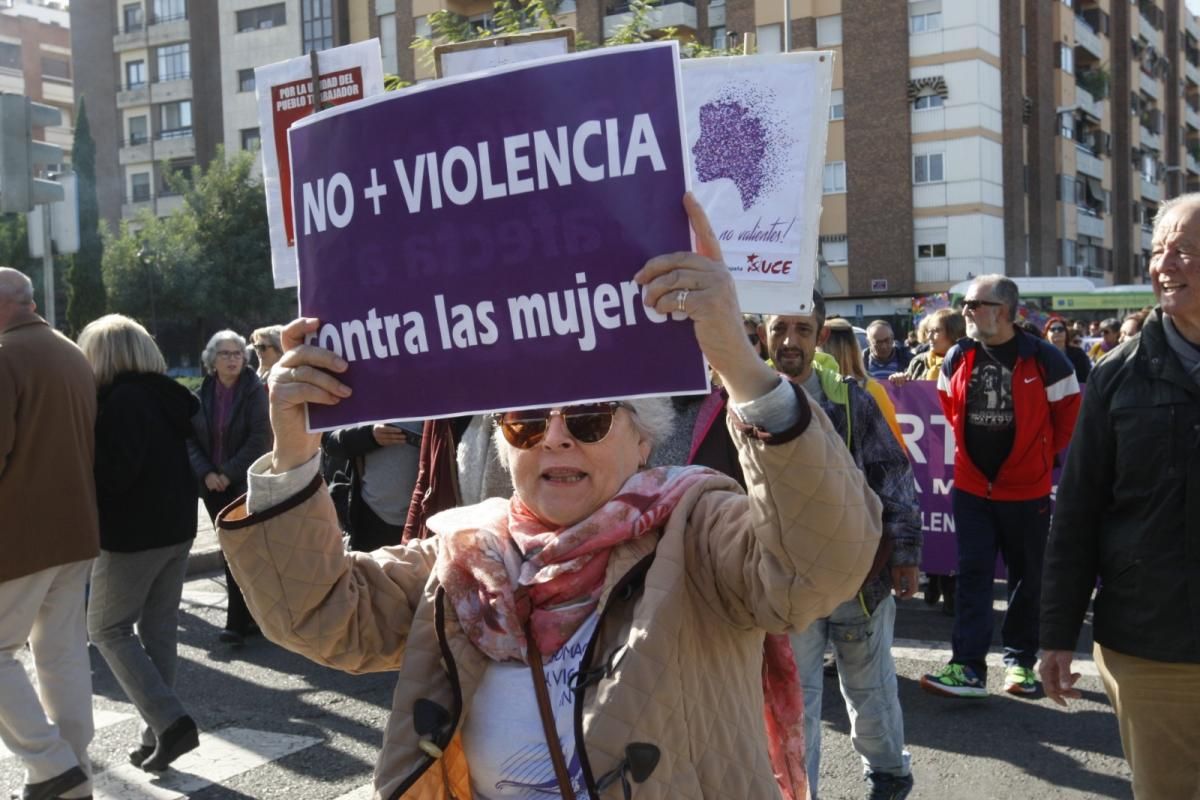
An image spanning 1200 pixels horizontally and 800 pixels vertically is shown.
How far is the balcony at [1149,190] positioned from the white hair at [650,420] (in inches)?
2630

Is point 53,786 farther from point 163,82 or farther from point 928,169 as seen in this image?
point 163,82

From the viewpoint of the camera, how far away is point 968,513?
6414 millimetres

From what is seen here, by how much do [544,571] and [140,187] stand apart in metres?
59.6

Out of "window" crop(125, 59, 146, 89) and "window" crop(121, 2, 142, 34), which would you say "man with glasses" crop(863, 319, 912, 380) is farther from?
"window" crop(121, 2, 142, 34)

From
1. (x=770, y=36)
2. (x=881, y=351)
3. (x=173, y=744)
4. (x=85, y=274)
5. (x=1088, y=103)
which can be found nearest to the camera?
(x=173, y=744)

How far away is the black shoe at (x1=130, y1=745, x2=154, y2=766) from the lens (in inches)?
212

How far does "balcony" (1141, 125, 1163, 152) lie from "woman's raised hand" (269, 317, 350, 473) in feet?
222

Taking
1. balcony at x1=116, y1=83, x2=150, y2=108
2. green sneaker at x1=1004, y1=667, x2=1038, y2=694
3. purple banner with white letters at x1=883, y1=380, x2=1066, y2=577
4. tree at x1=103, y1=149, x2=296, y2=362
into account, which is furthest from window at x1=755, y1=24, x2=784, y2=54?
green sneaker at x1=1004, y1=667, x2=1038, y2=694

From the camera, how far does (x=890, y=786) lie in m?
4.30

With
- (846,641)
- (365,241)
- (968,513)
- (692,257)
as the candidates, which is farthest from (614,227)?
(968,513)

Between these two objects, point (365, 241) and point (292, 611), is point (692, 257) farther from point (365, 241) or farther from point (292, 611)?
point (292, 611)

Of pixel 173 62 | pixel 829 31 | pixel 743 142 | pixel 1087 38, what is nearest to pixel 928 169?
pixel 829 31

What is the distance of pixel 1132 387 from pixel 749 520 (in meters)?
1.67

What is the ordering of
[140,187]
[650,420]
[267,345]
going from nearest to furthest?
1. [650,420]
2. [267,345]
3. [140,187]
